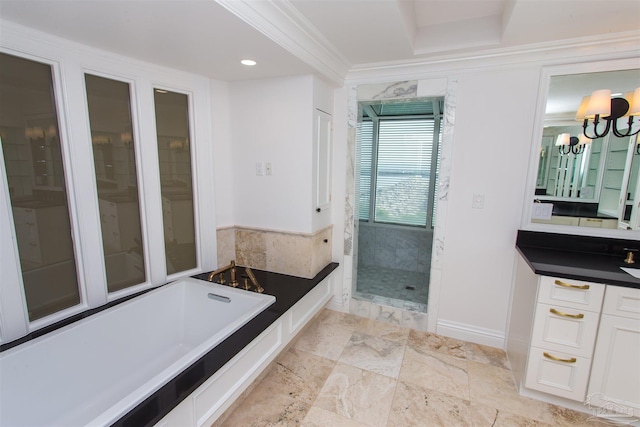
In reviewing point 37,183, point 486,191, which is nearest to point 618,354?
point 486,191

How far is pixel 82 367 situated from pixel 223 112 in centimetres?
203

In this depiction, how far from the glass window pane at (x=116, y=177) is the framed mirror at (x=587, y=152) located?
289 cm

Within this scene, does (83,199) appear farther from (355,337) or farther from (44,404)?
(355,337)

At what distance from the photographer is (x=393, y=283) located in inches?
141

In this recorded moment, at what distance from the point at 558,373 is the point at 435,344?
85cm

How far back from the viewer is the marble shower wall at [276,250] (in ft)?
8.41

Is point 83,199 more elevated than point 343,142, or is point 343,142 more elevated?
point 343,142

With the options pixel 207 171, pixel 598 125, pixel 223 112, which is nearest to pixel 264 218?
pixel 207 171

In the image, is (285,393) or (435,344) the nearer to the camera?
(285,393)

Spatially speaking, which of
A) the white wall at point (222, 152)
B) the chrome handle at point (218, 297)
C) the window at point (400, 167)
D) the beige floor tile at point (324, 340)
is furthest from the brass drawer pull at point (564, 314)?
the white wall at point (222, 152)

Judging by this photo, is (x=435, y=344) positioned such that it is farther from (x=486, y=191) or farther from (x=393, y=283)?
(x=486, y=191)

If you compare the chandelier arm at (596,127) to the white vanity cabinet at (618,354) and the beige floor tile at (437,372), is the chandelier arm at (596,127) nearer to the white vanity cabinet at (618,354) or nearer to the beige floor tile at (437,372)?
the white vanity cabinet at (618,354)

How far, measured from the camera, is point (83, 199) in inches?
72.4

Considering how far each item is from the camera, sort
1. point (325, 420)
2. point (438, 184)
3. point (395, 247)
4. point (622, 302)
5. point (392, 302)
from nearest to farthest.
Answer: point (622, 302), point (325, 420), point (438, 184), point (392, 302), point (395, 247)
